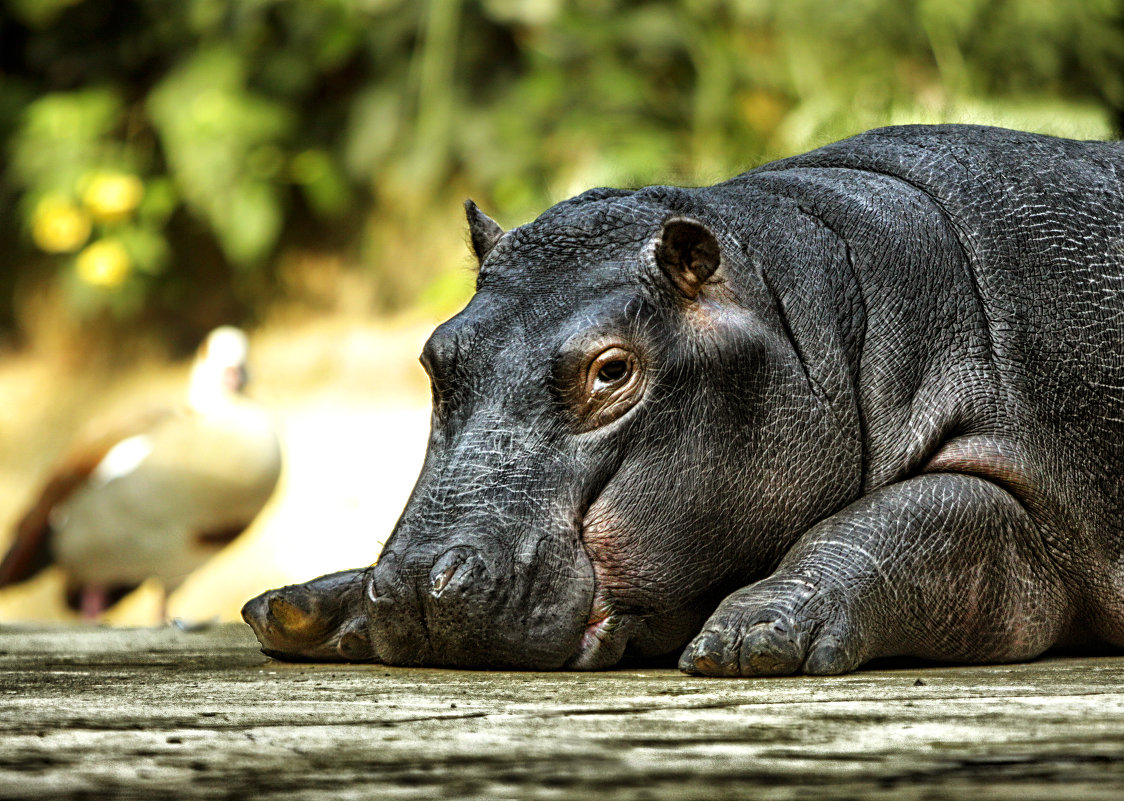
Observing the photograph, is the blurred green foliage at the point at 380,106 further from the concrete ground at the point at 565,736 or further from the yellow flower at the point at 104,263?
the concrete ground at the point at 565,736

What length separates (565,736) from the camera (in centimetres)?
170

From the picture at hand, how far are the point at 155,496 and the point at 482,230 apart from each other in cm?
A: 491

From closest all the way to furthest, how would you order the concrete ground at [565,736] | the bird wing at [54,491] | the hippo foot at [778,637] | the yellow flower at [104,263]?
the concrete ground at [565,736], the hippo foot at [778,637], the bird wing at [54,491], the yellow flower at [104,263]

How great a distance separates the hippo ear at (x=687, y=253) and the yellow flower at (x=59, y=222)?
782 centimetres

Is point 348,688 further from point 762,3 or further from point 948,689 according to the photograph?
point 762,3

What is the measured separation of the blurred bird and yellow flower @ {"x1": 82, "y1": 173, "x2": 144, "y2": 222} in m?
2.17

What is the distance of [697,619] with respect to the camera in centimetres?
293

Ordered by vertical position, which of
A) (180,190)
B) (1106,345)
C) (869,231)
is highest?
(180,190)

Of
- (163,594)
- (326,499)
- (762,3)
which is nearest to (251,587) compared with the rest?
(326,499)

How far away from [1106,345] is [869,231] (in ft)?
1.89

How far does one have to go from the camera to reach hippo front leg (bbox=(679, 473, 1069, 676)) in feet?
8.28

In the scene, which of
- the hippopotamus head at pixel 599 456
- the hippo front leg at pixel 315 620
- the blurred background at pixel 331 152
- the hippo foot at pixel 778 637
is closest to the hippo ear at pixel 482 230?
the hippopotamus head at pixel 599 456

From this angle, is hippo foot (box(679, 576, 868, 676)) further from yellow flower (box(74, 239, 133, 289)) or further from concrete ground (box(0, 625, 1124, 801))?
yellow flower (box(74, 239, 133, 289))

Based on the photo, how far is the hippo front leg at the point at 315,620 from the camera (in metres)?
2.99
